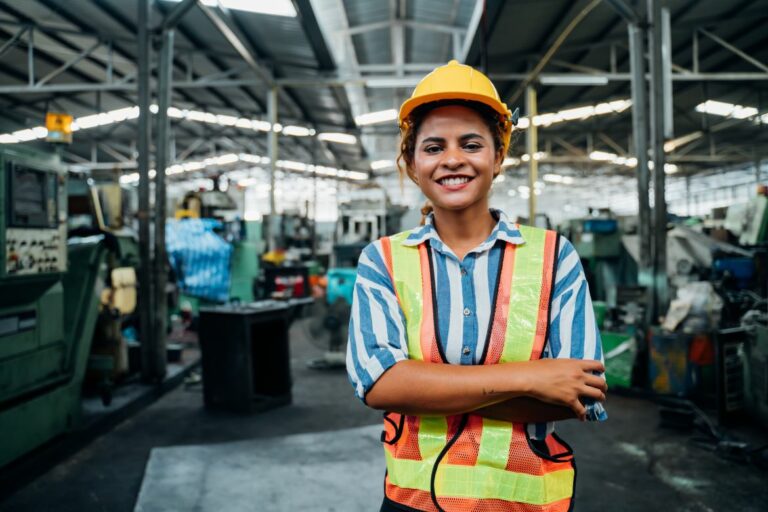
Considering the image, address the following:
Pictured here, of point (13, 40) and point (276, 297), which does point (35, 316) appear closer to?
point (276, 297)

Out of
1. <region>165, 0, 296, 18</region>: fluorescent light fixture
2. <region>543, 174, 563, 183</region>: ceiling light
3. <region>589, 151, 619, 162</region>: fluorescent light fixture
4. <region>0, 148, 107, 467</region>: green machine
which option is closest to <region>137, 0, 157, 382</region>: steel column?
<region>0, 148, 107, 467</region>: green machine

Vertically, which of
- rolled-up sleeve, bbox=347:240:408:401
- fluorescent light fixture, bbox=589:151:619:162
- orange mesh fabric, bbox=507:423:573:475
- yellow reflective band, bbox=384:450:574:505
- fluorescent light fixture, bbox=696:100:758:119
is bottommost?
yellow reflective band, bbox=384:450:574:505

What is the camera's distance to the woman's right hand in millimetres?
1051

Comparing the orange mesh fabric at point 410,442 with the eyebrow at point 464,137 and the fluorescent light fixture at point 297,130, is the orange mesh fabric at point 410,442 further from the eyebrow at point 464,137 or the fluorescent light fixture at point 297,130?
the fluorescent light fixture at point 297,130

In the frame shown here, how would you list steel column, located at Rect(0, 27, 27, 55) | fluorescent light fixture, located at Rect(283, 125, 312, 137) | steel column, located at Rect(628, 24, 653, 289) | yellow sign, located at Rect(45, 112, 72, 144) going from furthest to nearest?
1. fluorescent light fixture, located at Rect(283, 125, 312, 137)
2. steel column, located at Rect(0, 27, 27, 55)
3. steel column, located at Rect(628, 24, 653, 289)
4. yellow sign, located at Rect(45, 112, 72, 144)

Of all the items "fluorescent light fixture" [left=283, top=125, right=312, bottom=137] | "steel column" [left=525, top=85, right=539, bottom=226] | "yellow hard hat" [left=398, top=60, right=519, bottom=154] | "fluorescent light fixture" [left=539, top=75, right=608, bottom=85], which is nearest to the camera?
"yellow hard hat" [left=398, top=60, right=519, bottom=154]

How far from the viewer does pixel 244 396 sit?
4414 mm

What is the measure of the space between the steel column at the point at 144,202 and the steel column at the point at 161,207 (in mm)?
62

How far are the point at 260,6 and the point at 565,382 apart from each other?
797cm

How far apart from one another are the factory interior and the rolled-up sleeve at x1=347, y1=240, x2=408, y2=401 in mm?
571

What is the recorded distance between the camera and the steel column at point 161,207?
16.3 feet

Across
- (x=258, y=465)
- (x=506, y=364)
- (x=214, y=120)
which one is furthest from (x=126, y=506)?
(x=214, y=120)

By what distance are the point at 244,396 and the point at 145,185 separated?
217 centimetres

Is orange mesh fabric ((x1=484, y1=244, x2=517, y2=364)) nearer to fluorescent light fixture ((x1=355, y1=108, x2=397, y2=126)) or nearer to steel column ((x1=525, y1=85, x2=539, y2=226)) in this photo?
steel column ((x1=525, y1=85, x2=539, y2=226))
